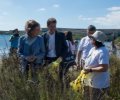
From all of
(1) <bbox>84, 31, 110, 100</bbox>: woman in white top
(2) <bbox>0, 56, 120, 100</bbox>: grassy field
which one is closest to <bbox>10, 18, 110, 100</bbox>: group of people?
(1) <bbox>84, 31, 110, 100</bbox>: woman in white top

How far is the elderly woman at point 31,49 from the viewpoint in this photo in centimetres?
818

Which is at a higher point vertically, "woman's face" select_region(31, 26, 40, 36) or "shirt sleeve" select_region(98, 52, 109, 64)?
"woman's face" select_region(31, 26, 40, 36)

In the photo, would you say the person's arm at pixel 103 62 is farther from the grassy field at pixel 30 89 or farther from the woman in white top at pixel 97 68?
the grassy field at pixel 30 89

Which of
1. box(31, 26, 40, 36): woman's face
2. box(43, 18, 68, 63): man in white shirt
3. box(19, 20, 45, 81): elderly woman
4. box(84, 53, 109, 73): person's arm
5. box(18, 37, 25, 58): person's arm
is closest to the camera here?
box(84, 53, 109, 73): person's arm

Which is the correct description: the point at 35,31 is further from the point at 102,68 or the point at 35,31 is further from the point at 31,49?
the point at 102,68

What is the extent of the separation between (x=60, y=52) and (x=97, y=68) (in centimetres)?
223

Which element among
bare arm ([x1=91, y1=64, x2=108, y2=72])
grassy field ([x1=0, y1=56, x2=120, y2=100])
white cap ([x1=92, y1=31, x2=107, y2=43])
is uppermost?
white cap ([x1=92, y1=31, x2=107, y2=43])

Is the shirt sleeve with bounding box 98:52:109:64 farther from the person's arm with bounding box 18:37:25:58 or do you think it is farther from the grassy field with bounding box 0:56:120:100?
the person's arm with bounding box 18:37:25:58

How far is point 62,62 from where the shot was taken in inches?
364

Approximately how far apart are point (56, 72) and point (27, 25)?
1.00 m

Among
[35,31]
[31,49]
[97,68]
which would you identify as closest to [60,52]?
[31,49]

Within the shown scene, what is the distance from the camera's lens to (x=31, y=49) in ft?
27.5

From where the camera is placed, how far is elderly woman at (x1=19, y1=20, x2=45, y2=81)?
8.18 metres

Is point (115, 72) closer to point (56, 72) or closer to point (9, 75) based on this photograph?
point (56, 72)
